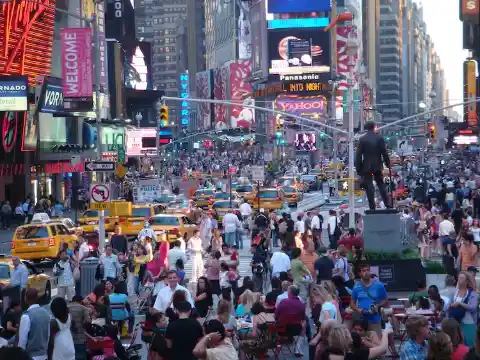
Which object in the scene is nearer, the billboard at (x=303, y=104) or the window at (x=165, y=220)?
the window at (x=165, y=220)

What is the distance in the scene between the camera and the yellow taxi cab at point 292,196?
211 ft

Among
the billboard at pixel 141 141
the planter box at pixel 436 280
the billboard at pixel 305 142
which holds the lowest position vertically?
the planter box at pixel 436 280

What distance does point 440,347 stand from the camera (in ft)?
34.7

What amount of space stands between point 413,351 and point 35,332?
4252 mm

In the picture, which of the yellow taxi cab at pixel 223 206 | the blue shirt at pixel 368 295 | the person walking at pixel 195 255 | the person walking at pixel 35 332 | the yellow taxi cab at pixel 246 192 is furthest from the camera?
the yellow taxi cab at pixel 246 192

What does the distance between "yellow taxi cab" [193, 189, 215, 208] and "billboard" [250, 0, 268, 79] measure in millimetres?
117349

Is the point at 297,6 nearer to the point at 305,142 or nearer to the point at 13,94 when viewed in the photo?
the point at 305,142

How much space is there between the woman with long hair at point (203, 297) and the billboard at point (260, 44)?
6389 inches

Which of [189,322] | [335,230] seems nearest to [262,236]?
[335,230]

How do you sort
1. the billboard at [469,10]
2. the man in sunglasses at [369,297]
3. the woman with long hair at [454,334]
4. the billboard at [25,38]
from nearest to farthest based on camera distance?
the woman with long hair at [454,334], the man in sunglasses at [369,297], the billboard at [25,38], the billboard at [469,10]

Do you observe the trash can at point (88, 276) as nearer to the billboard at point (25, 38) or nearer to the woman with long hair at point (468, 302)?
the woman with long hair at point (468, 302)

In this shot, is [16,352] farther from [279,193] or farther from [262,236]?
[279,193]

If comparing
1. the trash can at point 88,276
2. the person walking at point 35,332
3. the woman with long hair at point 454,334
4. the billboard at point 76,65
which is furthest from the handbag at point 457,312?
the billboard at point 76,65

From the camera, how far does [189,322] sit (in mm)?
12516
